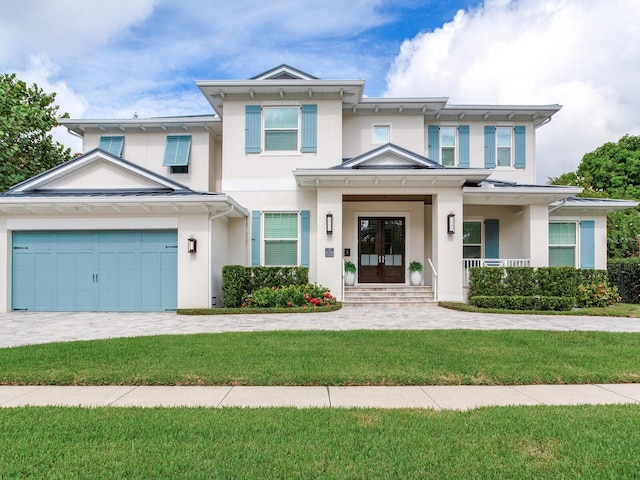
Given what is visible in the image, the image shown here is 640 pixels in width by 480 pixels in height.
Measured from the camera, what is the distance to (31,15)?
12820mm

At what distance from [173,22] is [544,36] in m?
12.3

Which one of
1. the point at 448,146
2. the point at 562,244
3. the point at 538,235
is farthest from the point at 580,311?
the point at 448,146

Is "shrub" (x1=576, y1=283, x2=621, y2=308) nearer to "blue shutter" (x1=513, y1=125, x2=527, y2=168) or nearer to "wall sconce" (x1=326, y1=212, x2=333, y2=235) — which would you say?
"blue shutter" (x1=513, y1=125, x2=527, y2=168)

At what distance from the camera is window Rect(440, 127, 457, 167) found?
14797mm

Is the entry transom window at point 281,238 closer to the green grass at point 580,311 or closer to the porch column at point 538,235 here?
the green grass at point 580,311

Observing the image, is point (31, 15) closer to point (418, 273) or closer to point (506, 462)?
point (418, 273)

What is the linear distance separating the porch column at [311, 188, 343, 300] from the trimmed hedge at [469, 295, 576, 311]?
4.18 m

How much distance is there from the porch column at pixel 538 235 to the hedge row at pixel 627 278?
3630 mm

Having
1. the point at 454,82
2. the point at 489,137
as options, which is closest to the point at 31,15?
the point at 489,137

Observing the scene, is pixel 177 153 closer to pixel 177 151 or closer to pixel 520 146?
pixel 177 151

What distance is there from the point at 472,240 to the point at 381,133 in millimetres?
5237

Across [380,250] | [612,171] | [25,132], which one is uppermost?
[612,171]

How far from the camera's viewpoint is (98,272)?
1167 cm

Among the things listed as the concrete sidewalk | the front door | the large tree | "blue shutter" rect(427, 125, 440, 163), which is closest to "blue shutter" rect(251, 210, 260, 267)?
the front door
